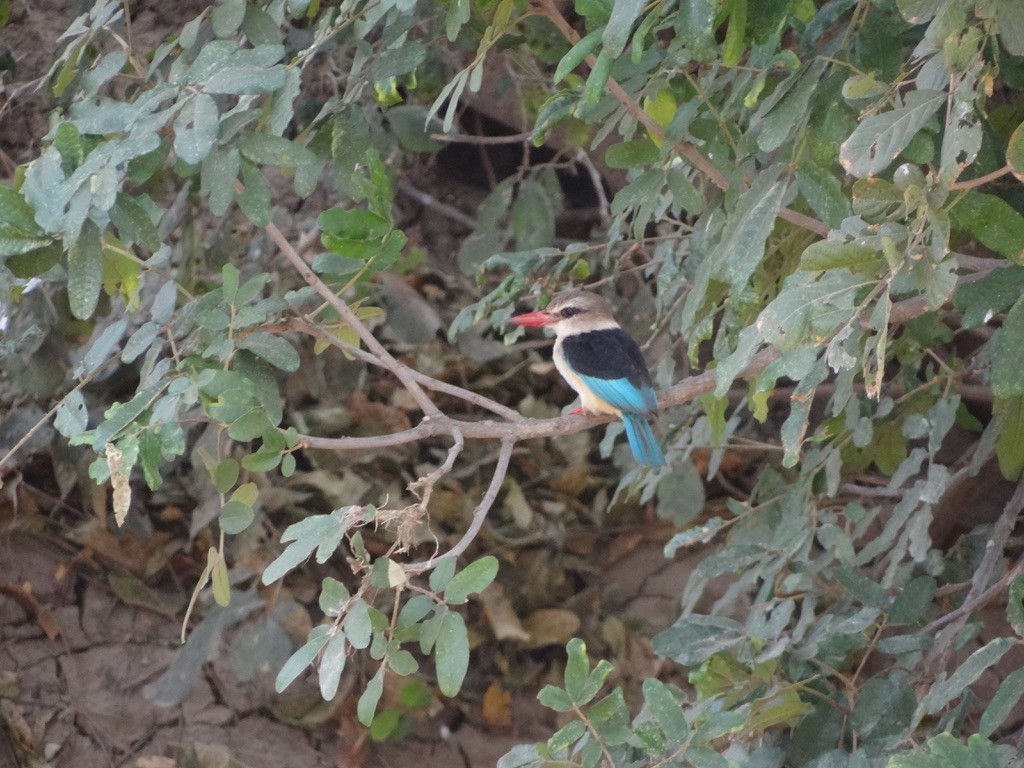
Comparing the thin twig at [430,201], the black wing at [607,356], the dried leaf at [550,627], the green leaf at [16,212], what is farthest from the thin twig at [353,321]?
the thin twig at [430,201]

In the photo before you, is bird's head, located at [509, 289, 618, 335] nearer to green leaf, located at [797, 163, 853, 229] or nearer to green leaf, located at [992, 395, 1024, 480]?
green leaf, located at [992, 395, 1024, 480]

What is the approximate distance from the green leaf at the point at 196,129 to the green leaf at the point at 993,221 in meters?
1.08

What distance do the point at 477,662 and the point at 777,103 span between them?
9.58 feet

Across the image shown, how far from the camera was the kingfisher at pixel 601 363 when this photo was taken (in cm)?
301

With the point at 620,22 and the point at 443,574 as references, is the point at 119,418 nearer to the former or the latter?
the point at 443,574

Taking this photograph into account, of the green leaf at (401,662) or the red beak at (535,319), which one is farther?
the red beak at (535,319)

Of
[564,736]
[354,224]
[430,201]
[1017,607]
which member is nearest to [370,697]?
[564,736]

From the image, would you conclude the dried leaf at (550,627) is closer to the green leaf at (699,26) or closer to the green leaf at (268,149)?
the green leaf at (268,149)

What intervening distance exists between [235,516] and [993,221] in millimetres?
1210

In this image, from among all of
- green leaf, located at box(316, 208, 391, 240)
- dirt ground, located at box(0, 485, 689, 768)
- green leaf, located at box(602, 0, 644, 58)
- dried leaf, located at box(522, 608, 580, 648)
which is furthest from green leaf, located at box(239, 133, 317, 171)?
dried leaf, located at box(522, 608, 580, 648)

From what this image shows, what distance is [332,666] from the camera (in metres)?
1.75

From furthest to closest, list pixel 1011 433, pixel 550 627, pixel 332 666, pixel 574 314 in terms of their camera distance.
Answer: pixel 550 627 → pixel 574 314 → pixel 1011 433 → pixel 332 666

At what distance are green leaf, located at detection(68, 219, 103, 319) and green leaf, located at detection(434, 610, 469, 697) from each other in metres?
0.73

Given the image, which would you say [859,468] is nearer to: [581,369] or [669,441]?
[669,441]
